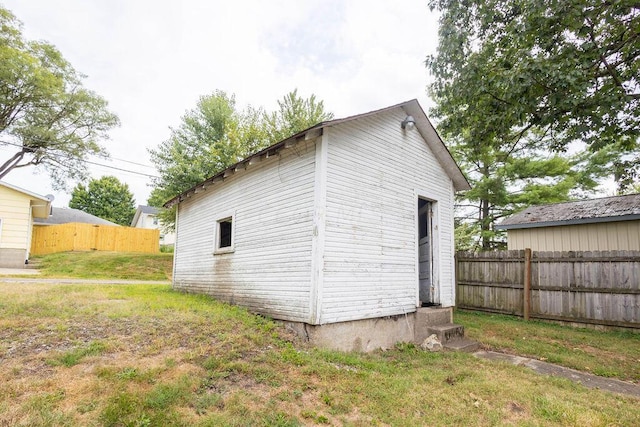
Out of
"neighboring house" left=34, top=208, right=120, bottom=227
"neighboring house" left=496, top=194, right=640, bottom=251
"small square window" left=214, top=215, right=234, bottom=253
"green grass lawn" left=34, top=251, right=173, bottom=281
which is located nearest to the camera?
"small square window" left=214, top=215, right=234, bottom=253

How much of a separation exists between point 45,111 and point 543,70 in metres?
25.0

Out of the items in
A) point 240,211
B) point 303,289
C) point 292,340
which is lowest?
point 292,340

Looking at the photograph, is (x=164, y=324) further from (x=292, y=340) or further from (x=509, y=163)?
(x=509, y=163)

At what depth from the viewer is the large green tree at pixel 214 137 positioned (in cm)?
1880

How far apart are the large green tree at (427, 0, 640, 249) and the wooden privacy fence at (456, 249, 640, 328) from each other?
9.30 feet

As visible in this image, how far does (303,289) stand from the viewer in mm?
5367

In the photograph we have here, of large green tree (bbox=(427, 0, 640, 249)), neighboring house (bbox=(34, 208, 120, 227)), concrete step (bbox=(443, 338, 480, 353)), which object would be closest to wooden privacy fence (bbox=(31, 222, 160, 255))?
neighboring house (bbox=(34, 208, 120, 227))

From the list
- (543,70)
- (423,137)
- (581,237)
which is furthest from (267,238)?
(581,237)

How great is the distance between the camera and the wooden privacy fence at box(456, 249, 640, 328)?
24.4 ft

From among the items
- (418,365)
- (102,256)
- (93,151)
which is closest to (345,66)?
(418,365)

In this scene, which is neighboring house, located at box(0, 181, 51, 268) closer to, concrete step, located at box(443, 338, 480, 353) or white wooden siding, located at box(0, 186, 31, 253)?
white wooden siding, located at box(0, 186, 31, 253)

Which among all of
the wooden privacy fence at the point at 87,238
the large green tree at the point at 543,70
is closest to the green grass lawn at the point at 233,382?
the large green tree at the point at 543,70

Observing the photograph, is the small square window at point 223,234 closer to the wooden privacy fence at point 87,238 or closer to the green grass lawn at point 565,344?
the green grass lawn at point 565,344

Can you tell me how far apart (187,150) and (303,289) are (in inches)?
698
